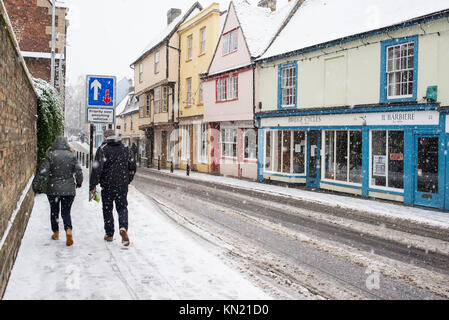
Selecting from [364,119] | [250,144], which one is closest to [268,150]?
[250,144]

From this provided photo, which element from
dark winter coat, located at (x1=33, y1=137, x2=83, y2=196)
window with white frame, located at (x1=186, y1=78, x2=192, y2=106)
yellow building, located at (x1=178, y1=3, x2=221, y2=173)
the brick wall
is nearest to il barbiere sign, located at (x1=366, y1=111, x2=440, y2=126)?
dark winter coat, located at (x1=33, y1=137, x2=83, y2=196)

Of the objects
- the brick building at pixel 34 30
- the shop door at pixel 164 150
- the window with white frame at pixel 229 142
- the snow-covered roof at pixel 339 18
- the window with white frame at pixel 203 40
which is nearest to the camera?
the snow-covered roof at pixel 339 18

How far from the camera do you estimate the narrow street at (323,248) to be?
513 centimetres

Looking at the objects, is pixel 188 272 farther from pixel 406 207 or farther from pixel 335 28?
pixel 335 28

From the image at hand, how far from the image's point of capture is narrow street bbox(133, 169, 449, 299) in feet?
16.8

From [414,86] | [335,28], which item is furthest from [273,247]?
[335,28]

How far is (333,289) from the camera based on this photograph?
16.3ft

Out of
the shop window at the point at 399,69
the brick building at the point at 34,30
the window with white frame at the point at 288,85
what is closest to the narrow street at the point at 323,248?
the shop window at the point at 399,69

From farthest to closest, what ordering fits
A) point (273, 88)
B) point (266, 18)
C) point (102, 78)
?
point (266, 18) → point (273, 88) → point (102, 78)

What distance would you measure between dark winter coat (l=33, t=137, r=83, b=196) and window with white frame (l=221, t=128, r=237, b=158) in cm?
1630

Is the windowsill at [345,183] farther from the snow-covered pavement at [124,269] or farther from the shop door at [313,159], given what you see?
the snow-covered pavement at [124,269]

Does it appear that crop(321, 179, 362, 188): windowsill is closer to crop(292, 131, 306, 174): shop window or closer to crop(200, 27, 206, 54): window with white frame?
crop(292, 131, 306, 174): shop window

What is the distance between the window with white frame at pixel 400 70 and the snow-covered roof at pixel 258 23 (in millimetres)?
8046

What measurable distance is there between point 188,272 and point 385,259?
126 inches
